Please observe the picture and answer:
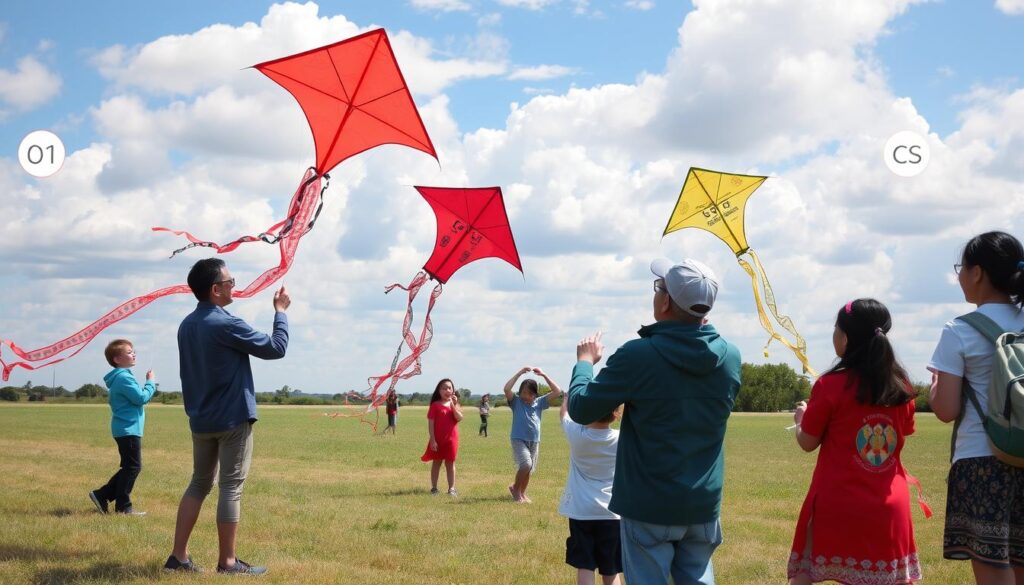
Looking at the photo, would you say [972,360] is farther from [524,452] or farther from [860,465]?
[524,452]

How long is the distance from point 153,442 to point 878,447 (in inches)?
881

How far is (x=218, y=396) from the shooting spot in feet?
18.6

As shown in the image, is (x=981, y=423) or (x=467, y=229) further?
(x=467, y=229)

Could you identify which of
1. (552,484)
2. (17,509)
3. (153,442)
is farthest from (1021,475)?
(153,442)

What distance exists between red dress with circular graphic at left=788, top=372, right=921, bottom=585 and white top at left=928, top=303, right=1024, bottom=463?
0.93 ft

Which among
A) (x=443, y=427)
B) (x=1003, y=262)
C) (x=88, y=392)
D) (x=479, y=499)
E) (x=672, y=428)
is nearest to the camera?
(x=672, y=428)

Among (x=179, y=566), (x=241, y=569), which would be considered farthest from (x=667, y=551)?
(x=179, y=566)

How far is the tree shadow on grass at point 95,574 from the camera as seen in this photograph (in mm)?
5535

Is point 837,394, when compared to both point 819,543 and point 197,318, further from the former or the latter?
point 197,318

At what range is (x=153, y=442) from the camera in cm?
2316

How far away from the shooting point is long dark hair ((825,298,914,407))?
384cm

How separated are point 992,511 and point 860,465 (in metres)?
0.52

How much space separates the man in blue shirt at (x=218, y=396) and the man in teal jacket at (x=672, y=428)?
3010 millimetres

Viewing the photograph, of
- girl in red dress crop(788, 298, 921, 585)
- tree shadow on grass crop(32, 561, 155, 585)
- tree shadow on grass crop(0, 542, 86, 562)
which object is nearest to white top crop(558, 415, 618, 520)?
girl in red dress crop(788, 298, 921, 585)
